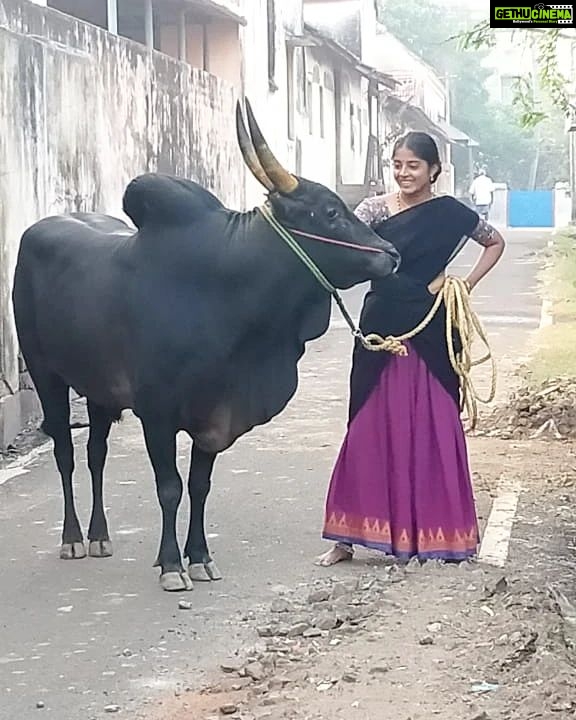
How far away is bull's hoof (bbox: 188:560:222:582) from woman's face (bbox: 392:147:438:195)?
1.88 m

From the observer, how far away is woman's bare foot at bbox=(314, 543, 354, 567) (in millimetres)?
6441

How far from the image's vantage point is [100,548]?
6688 mm

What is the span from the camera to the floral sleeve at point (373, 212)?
623 cm

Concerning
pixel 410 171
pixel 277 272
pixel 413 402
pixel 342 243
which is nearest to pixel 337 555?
pixel 413 402

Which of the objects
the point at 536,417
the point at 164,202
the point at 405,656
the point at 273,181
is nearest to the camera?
the point at 405,656

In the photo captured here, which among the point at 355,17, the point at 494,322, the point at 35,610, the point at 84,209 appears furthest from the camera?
the point at 355,17

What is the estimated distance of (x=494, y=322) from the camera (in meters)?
16.5

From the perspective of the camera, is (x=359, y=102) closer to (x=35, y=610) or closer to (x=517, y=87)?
(x=517, y=87)

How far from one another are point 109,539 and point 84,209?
5239mm

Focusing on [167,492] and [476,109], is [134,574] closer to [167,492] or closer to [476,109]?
[167,492]

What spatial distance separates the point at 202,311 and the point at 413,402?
3.43ft

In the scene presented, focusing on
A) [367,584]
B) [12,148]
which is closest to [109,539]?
[367,584]

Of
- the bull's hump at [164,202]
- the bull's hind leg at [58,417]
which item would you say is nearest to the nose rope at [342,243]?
the bull's hump at [164,202]

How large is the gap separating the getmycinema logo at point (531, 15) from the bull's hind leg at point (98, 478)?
326cm
